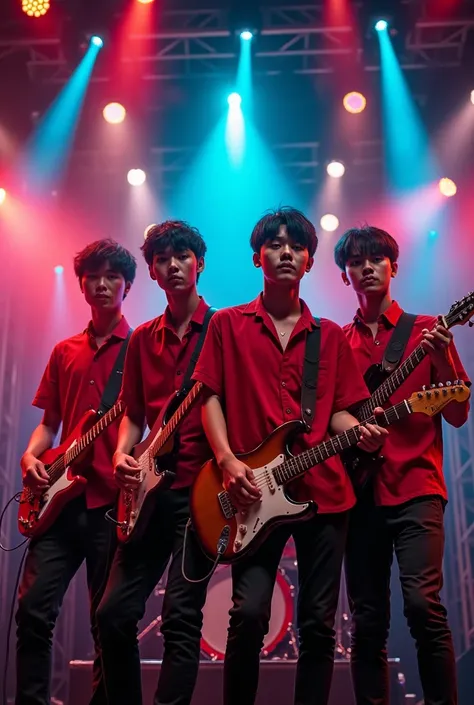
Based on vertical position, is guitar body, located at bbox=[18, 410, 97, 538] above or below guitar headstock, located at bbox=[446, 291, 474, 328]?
below

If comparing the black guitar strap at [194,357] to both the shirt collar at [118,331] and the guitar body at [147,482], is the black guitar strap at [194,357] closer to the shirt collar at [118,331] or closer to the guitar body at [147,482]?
the guitar body at [147,482]

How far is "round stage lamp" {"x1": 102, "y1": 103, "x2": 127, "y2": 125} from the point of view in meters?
8.48

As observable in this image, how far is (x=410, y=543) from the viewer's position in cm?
325

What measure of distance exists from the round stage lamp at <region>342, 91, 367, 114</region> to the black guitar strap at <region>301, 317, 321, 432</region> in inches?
222

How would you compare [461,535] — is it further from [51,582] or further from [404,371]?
[51,582]

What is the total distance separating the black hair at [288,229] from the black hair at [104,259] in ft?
3.59

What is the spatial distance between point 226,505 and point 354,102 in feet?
21.5

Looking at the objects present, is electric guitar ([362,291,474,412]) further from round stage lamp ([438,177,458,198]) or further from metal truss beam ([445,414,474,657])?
round stage lamp ([438,177,458,198])

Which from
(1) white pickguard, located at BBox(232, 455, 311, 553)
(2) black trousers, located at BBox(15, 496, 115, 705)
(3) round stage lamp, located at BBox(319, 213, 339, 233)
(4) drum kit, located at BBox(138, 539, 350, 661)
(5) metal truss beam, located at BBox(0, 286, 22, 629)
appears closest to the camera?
(1) white pickguard, located at BBox(232, 455, 311, 553)

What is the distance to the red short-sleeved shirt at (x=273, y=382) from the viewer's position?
3.18 m

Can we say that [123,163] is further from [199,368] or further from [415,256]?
[199,368]

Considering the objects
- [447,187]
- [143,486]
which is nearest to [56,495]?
[143,486]

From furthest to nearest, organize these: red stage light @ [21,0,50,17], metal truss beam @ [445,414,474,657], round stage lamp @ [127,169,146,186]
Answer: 1. round stage lamp @ [127,169,146,186]
2. metal truss beam @ [445,414,474,657]
3. red stage light @ [21,0,50,17]

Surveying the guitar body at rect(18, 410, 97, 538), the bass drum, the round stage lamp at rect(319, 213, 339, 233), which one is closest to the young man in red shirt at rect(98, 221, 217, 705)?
the guitar body at rect(18, 410, 97, 538)
